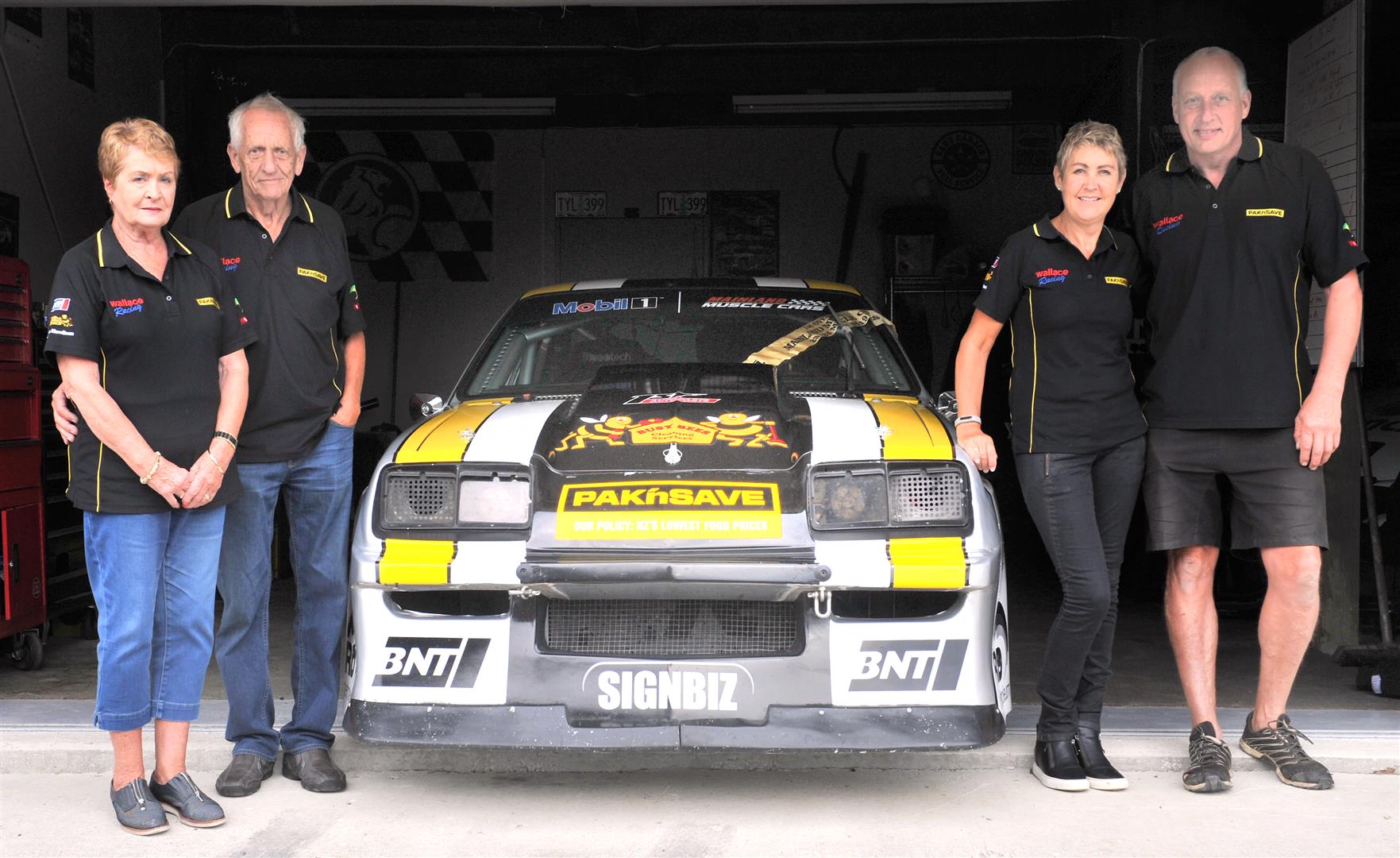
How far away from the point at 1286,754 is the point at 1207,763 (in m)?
0.24

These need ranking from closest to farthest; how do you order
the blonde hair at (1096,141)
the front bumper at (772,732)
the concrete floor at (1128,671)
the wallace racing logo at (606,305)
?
the front bumper at (772,732)
the blonde hair at (1096,141)
the wallace racing logo at (606,305)
the concrete floor at (1128,671)

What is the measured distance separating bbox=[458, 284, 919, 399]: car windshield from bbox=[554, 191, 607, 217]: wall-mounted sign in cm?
622

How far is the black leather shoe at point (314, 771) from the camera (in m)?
3.42

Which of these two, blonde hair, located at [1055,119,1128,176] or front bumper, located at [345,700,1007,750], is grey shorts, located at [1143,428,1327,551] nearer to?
blonde hair, located at [1055,119,1128,176]

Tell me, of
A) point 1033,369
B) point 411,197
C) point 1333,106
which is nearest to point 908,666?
point 1033,369

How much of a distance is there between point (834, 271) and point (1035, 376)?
708 cm

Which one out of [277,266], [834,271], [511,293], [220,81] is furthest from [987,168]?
[277,266]

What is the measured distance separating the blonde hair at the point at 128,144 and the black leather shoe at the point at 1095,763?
9.19ft

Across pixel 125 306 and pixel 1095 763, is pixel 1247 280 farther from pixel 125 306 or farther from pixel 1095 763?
pixel 125 306

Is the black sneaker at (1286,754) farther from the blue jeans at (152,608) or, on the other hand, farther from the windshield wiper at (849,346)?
the blue jeans at (152,608)

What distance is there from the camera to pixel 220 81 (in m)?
8.65

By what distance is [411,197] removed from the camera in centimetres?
1045

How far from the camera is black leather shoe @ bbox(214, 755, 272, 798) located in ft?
11.0

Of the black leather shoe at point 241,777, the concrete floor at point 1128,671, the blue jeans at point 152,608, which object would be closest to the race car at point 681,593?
the blue jeans at point 152,608
